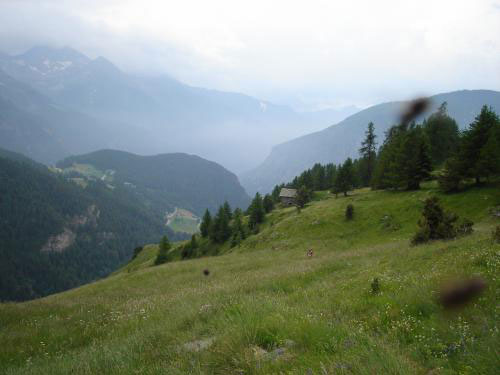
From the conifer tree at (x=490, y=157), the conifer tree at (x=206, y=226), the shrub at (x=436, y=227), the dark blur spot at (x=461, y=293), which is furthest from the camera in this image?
the conifer tree at (x=206, y=226)

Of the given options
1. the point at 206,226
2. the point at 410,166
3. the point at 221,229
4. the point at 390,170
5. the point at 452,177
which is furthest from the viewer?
the point at 206,226

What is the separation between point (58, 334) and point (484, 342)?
980 centimetres

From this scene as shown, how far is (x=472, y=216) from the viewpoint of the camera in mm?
30672

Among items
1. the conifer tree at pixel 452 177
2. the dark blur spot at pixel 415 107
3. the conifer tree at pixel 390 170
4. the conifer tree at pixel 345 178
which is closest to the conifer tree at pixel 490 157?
the conifer tree at pixel 452 177

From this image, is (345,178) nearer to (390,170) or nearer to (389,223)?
(390,170)

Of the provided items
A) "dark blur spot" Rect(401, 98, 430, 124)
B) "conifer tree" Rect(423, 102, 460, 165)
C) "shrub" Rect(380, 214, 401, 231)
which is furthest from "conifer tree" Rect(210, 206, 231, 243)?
"conifer tree" Rect(423, 102, 460, 165)

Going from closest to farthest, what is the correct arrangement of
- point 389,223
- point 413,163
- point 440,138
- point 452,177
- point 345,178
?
point 389,223 < point 452,177 < point 413,163 < point 345,178 < point 440,138

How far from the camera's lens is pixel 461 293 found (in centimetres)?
618

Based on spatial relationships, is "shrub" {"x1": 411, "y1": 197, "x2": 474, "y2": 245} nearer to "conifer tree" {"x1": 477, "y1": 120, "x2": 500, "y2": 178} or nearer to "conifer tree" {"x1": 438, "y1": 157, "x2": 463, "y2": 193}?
"conifer tree" {"x1": 477, "y1": 120, "x2": 500, "y2": 178}

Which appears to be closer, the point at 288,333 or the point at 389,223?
the point at 288,333

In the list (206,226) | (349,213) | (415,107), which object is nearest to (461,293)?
(415,107)

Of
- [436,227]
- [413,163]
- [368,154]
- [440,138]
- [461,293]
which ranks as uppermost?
[440,138]

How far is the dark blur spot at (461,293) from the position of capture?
5.86 m

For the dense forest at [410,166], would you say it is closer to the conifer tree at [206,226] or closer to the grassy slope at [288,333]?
the conifer tree at [206,226]
